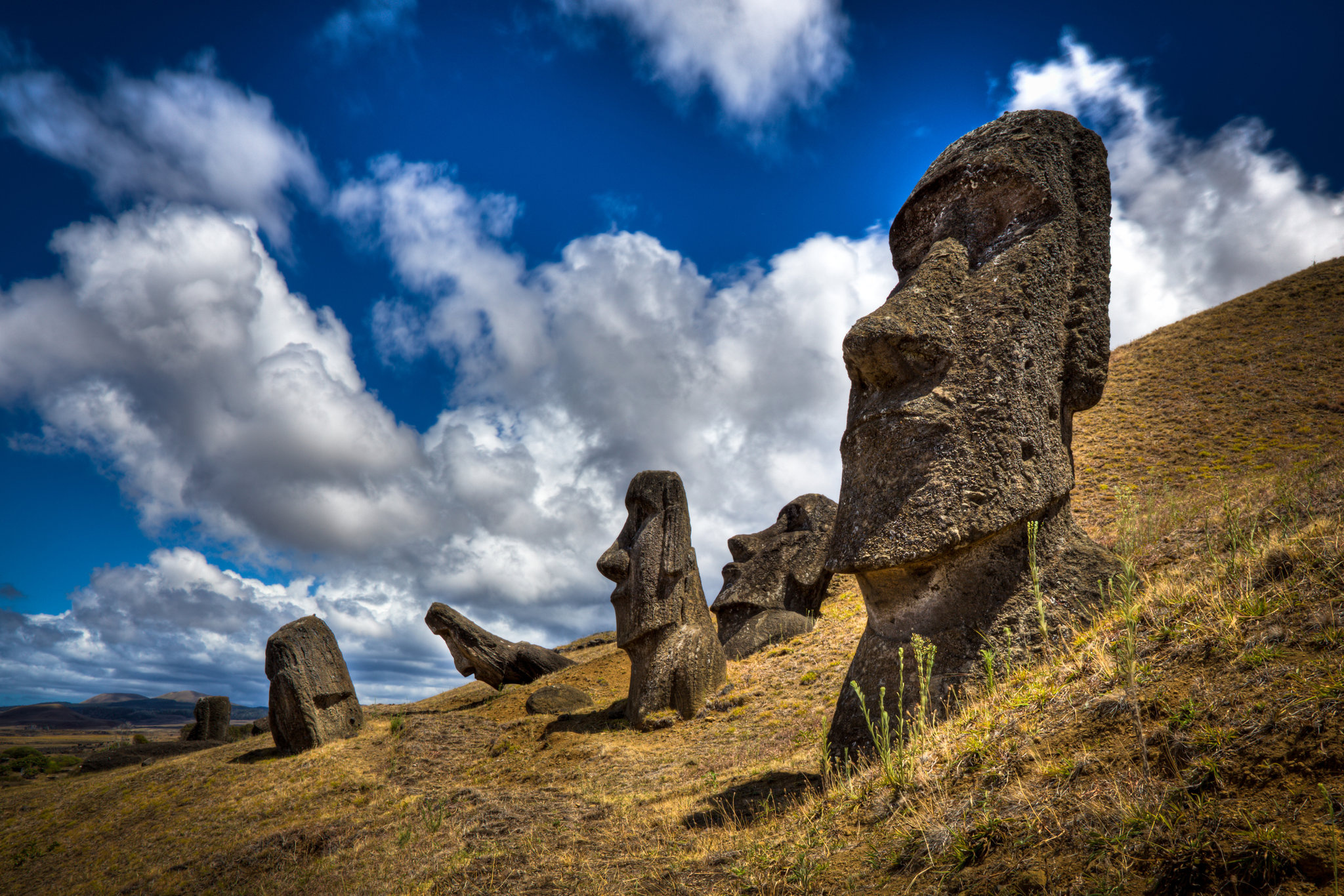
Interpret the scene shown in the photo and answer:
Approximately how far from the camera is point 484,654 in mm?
18938

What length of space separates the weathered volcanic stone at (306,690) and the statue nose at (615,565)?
6361 millimetres

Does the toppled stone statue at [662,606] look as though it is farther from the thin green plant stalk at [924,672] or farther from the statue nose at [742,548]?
the thin green plant stalk at [924,672]

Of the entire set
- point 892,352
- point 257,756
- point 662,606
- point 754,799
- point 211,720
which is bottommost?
point 257,756

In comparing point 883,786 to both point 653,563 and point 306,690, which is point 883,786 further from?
point 306,690

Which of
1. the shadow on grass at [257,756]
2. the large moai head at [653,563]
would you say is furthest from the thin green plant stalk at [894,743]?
the shadow on grass at [257,756]

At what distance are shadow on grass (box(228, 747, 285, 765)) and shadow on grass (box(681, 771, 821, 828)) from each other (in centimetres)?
1201

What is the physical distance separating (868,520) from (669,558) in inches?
297

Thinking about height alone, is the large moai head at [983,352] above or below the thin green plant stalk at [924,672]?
above

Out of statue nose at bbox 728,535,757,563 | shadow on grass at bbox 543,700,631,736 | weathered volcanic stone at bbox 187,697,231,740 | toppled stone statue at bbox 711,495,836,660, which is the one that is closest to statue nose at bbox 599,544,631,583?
shadow on grass at bbox 543,700,631,736

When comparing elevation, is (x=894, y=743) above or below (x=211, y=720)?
above

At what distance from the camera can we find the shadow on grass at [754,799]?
5070 millimetres

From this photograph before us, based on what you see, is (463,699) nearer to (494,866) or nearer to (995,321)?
(494,866)

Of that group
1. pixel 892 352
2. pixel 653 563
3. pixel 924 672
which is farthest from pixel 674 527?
pixel 924 672

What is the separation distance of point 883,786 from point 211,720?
941 inches
